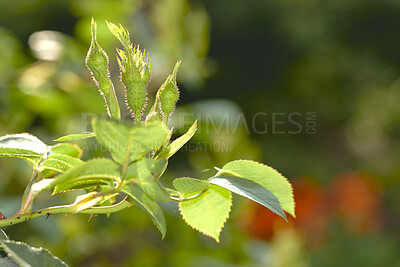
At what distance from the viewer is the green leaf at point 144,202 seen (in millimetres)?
271

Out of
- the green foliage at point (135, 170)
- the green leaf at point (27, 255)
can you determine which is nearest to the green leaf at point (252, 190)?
the green foliage at point (135, 170)

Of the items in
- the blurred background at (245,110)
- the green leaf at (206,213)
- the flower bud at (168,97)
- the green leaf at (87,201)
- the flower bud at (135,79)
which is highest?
the flower bud at (135,79)

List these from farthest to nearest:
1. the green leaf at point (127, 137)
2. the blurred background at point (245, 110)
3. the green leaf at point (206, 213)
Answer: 1. the blurred background at point (245, 110)
2. the green leaf at point (206, 213)
3. the green leaf at point (127, 137)

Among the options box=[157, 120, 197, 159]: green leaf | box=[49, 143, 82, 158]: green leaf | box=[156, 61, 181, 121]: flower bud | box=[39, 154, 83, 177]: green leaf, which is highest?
box=[156, 61, 181, 121]: flower bud

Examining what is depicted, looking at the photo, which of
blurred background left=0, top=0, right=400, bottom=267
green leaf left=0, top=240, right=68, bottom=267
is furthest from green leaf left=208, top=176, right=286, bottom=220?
blurred background left=0, top=0, right=400, bottom=267

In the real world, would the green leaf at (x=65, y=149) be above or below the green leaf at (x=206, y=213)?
above

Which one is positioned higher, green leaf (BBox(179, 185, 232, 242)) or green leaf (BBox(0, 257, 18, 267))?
green leaf (BBox(0, 257, 18, 267))

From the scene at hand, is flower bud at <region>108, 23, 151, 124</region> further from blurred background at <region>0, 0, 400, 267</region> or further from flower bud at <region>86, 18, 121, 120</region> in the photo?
blurred background at <region>0, 0, 400, 267</region>

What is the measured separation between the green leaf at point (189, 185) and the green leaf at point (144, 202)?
0.03 meters

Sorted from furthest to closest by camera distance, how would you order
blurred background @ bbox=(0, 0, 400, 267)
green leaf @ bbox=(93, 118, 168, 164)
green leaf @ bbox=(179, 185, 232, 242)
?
blurred background @ bbox=(0, 0, 400, 267), green leaf @ bbox=(179, 185, 232, 242), green leaf @ bbox=(93, 118, 168, 164)

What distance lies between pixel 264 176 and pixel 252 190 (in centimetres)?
2

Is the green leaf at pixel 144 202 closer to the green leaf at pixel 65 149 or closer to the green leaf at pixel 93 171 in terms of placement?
the green leaf at pixel 93 171

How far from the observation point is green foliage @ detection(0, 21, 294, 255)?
0.25m

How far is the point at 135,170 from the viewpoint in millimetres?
260
